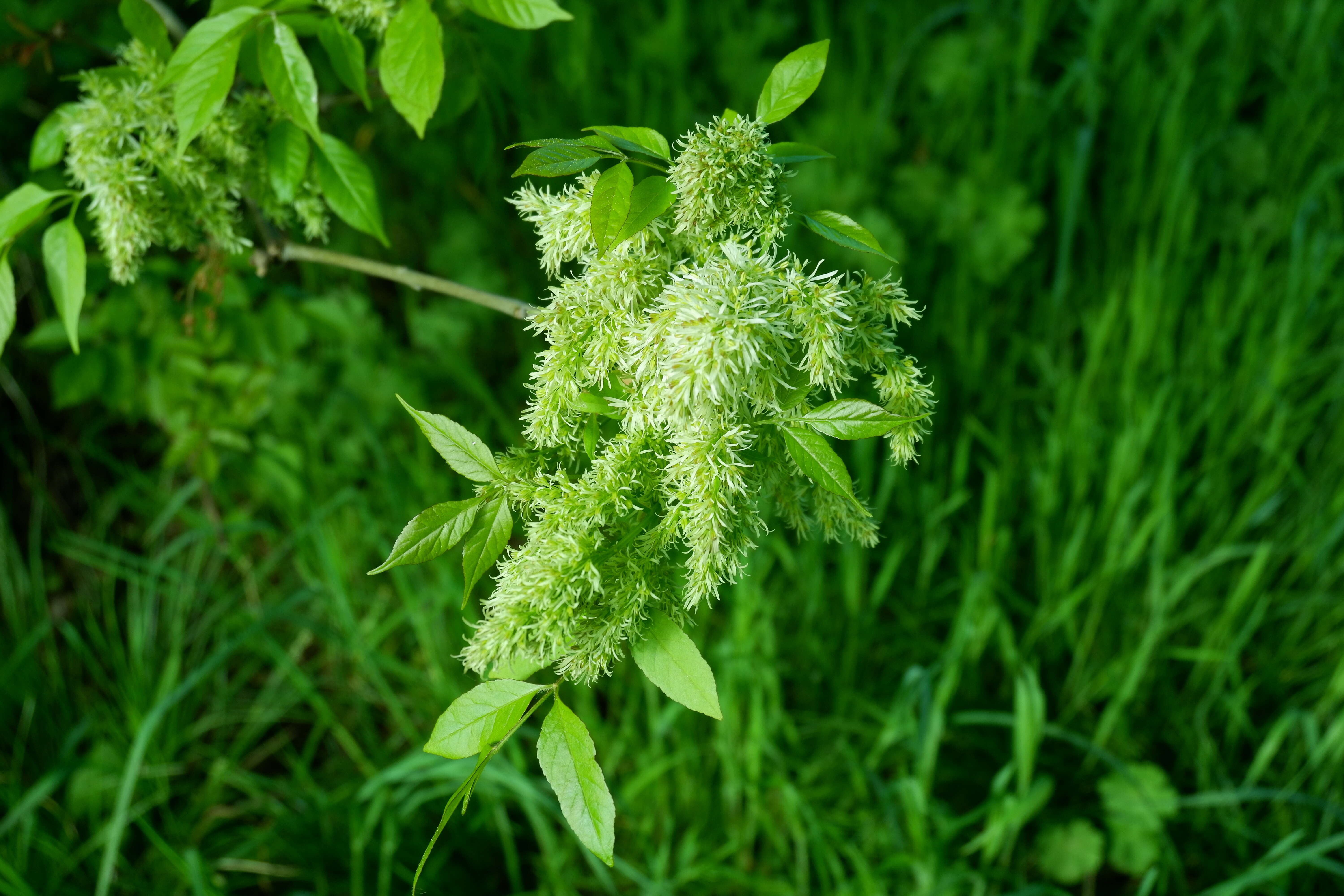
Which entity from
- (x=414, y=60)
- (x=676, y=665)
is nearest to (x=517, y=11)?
(x=414, y=60)

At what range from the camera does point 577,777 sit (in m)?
0.90

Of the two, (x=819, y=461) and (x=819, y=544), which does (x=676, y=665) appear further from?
(x=819, y=544)

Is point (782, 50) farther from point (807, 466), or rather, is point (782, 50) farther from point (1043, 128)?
point (807, 466)

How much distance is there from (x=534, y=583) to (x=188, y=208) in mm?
664

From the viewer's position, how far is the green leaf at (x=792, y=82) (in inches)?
36.9

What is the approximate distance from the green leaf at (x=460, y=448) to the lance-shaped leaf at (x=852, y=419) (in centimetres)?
29

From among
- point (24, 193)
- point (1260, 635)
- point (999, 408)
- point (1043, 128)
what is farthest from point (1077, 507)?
point (24, 193)

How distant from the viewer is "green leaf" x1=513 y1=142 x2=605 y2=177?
0.82m

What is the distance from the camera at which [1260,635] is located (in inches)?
100

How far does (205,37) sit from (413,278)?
324mm

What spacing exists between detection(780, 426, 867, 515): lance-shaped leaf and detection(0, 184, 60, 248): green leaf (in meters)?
0.94

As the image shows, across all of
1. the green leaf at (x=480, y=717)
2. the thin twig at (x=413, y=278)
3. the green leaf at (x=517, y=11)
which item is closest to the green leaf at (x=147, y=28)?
the thin twig at (x=413, y=278)

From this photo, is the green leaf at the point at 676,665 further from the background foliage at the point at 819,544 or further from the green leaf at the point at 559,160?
the background foliage at the point at 819,544

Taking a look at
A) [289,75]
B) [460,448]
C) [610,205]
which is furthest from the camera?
[289,75]
